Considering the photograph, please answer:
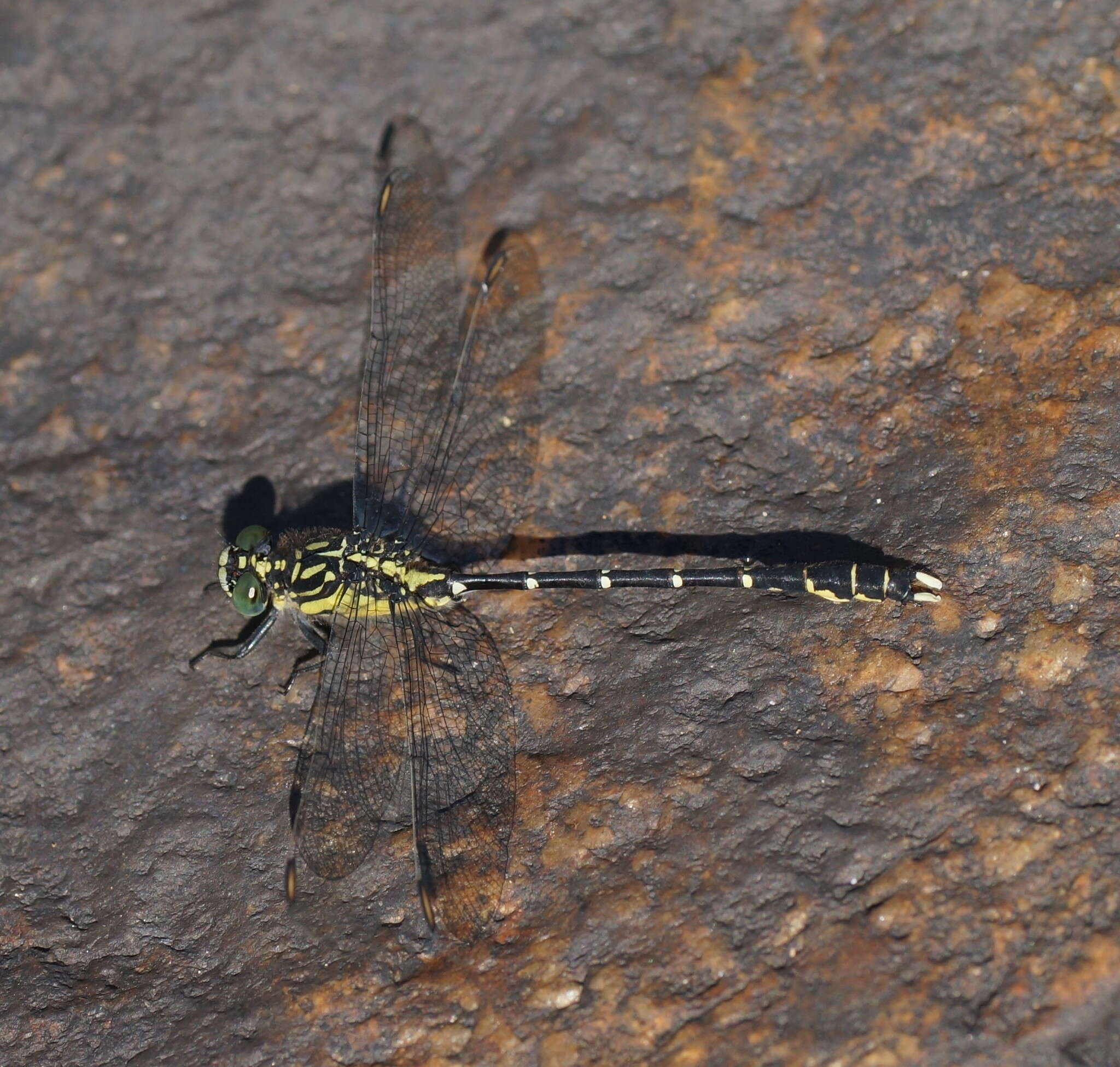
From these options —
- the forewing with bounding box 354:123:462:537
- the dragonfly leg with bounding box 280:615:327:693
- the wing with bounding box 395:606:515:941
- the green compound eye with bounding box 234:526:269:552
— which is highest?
the forewing with bounding box 354:123:462:537

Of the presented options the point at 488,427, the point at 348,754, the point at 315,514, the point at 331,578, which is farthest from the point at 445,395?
the point at 348,754

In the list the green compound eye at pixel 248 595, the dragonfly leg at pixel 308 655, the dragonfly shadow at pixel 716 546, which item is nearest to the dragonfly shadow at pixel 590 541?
the dragonfly shadow at pixel 716 546

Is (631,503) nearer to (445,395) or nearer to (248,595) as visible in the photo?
(445,395)

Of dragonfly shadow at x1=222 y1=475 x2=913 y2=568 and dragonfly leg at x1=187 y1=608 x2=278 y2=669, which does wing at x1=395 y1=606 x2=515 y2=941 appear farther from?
dragonfly leg at x1=187 y1=608 x2=278 y2=669

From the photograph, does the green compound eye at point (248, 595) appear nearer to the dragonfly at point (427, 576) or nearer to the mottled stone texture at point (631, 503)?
the dragonfly at point (427, 576)

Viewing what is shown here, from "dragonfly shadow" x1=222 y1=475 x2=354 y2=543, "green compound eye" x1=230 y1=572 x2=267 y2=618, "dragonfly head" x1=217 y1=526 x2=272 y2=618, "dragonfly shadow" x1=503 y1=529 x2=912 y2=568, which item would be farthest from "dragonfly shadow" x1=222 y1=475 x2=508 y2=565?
"dragonfly shadow" x1=503 y1=529 x2=912 y2=568

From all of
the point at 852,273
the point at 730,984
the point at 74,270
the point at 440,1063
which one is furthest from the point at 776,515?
the point at 74,270

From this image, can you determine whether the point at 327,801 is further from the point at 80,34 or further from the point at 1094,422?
the point at 80,34
